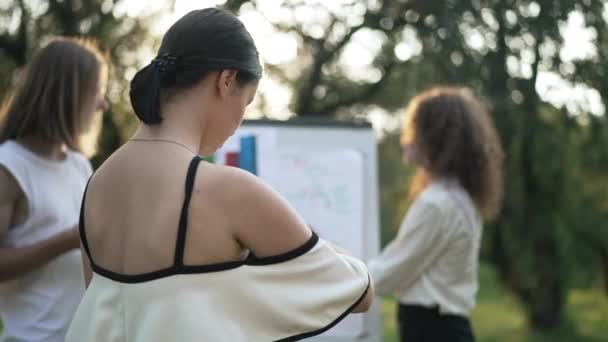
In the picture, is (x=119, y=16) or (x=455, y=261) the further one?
(x=119, y=16)

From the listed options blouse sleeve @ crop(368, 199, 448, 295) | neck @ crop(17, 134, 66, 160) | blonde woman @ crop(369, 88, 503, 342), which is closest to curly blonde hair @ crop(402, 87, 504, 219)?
blonde woman @ crop(369, 88, 503, 342)

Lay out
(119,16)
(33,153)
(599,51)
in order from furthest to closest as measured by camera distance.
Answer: (119,16)
(599,51)
(33,153)

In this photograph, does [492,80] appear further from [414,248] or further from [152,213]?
[152,213]

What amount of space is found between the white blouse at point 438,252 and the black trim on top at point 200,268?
130 cm

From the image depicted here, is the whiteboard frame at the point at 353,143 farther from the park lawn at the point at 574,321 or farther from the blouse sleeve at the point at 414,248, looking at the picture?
the park lawn at the point at 574,321

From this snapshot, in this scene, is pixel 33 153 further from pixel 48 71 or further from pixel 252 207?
pixel 252 207

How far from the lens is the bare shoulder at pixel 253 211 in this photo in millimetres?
1244

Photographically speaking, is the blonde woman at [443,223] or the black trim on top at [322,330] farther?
the blonde woman at [443,223]

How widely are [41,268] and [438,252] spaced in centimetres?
126

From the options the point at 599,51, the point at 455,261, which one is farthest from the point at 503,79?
the point at 455,261

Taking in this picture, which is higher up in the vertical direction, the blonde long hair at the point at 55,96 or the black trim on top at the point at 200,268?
the blonde long hair at the point at 55,96

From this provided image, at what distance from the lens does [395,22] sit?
493 cm

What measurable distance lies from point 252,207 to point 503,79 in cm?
391

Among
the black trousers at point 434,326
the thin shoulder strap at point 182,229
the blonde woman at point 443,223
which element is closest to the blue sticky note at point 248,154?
the blonde woman at point 443,223
